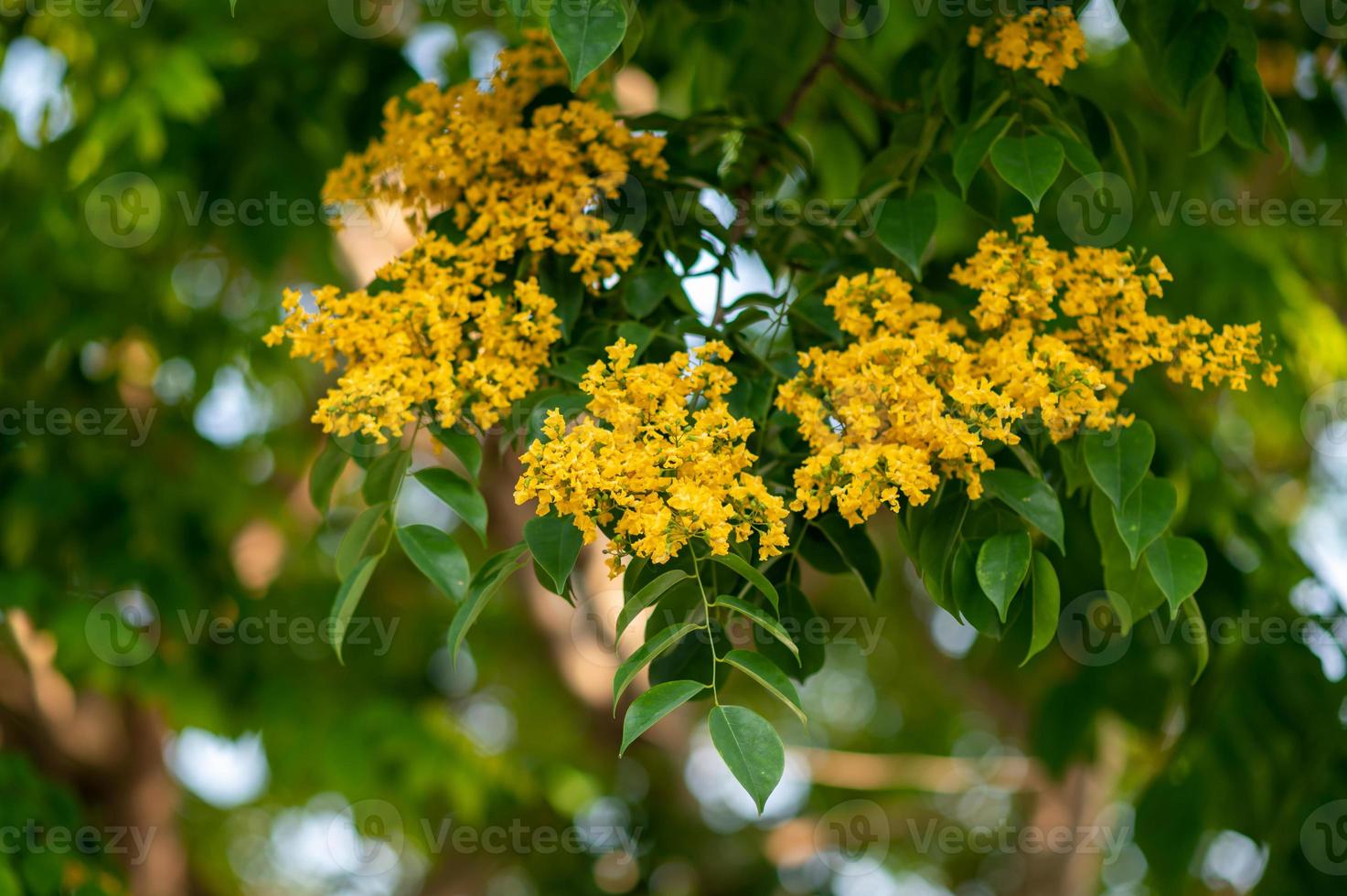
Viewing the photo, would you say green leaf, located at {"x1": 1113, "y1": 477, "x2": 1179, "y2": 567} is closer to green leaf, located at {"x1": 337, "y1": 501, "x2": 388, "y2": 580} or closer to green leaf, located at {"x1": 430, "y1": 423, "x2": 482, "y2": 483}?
green leaf, located at {"x1": 430, "y1": 423, "x2": 482, "y2": 483}

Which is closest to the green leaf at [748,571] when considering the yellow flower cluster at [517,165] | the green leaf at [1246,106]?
the yellow flower cluster at [517,165]

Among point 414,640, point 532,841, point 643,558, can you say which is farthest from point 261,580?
point 643,558

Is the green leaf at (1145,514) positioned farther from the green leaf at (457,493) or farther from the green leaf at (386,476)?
the green leaf at (386,476)

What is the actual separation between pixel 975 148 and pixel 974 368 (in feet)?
1.09

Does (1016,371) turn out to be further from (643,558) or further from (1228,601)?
(1228,601)

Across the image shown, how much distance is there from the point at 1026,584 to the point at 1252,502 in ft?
7.26

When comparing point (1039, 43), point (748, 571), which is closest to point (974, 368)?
point (748, 571)

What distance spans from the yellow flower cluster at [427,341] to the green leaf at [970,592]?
24.7 inches

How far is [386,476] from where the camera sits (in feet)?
6.19

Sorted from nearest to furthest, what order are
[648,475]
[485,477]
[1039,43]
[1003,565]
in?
1. [648,475]
2. [1003,565]
3. [1039,43]
4. [485,477]

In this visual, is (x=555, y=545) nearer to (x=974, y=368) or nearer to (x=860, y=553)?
(x=860, y=553)

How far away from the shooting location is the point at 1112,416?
1.79 meters

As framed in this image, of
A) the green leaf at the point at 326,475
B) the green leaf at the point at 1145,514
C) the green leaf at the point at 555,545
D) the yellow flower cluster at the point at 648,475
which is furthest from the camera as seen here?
the green leaf at the point at 326,475

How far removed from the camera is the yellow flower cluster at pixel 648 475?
4.84 feet
